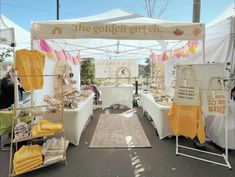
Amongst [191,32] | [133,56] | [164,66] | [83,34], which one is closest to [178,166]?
[191,32]

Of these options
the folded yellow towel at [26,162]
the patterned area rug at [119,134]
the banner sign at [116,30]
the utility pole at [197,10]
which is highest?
the utility pole at [197,10]

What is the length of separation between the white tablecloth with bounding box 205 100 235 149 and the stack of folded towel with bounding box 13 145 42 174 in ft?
8.49

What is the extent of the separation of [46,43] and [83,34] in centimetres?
98

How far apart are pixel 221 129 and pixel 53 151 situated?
246cm

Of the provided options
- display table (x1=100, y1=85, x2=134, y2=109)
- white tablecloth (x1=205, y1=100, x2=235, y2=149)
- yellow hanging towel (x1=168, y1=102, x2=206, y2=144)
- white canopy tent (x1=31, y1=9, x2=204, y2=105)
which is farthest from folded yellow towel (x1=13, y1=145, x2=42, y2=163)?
display table (x1=100, y1=85, x2=134, y2=109)

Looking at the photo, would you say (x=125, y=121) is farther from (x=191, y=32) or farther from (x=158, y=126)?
(x=191, y=32)

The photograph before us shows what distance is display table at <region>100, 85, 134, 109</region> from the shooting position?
6.27 m

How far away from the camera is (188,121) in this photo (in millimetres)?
2820

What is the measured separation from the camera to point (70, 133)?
125 inches

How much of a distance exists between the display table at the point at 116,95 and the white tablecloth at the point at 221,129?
10.5 ft

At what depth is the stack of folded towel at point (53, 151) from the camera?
8.18 ft

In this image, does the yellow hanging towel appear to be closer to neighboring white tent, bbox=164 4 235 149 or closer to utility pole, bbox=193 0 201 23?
neighboring white tent, bbox=164 4 235 149

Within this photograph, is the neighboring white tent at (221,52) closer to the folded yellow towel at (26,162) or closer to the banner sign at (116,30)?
the banner sign at (116,30)

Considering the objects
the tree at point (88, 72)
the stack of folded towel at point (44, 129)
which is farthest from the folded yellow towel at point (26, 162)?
the tree at point (88, 72)
